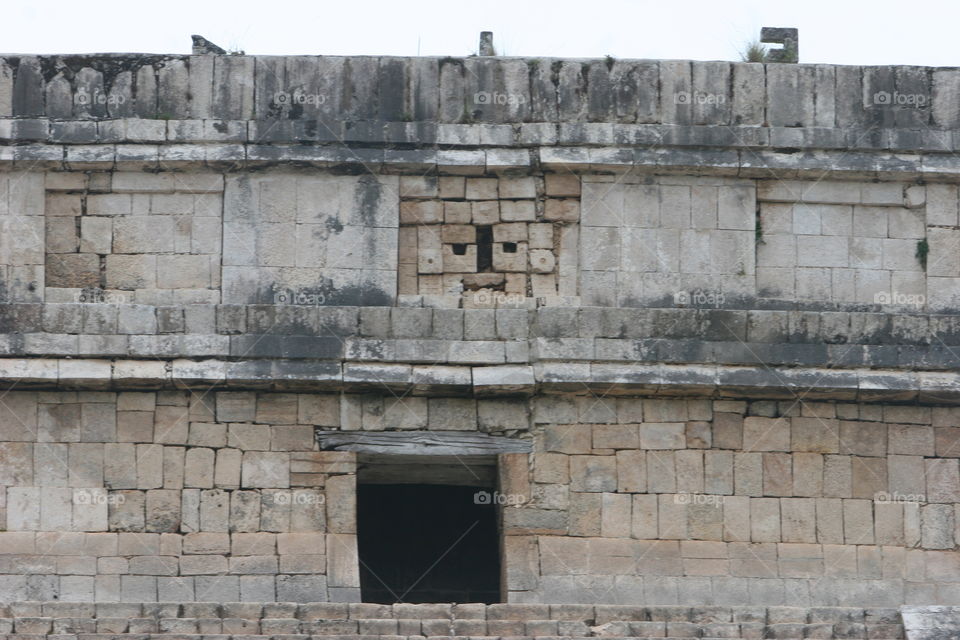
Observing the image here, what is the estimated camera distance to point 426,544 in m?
18.9

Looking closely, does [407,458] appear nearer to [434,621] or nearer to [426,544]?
[434,621]

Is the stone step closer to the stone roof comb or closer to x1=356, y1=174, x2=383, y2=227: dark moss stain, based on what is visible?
x1=356, y1=174, x2=383, y2=227: dark moss stain

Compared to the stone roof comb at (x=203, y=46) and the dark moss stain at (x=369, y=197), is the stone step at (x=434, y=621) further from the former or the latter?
the stone roof comb at (x=203, y=46)

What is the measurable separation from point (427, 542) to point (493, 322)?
3.27 metres

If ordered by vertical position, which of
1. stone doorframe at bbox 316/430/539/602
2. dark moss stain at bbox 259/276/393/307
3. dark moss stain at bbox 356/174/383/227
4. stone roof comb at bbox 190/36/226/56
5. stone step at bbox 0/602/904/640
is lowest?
stone step at bbox 0/602/904/640

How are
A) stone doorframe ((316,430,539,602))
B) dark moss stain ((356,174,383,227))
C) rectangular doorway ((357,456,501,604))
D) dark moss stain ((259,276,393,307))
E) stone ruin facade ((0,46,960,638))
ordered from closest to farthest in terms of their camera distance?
stone doorframe ((316,430,539,602)) < stone ruin facade ((0,46,960,638)) < dark moss stain ((259,276,393,307)) < dark moss stain ((356,174,383,227)) < rectangular doorway ((357,456,501,604))

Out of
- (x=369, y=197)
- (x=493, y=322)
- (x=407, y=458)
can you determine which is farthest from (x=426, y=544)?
(x=369, y=197)

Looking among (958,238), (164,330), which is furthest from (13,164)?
(958,238)

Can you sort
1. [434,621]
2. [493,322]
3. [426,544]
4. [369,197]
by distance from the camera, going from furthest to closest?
[426,544] → [369,197] → [493,322] → [434,621]

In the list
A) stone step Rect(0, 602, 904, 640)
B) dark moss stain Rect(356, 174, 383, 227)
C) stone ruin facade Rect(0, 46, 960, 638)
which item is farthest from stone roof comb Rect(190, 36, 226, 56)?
stone step Rect(0, 602, 904, 640)

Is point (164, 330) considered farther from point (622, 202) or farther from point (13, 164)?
point (622, 202)

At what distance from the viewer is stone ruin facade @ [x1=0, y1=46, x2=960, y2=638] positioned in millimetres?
16109

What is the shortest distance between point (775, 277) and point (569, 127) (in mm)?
2093

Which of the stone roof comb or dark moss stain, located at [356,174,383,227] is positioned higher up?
the stone roof comb
